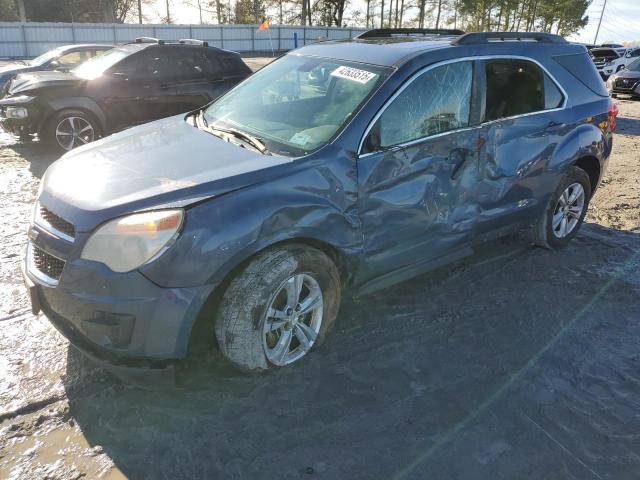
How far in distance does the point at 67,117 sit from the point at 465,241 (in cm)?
649

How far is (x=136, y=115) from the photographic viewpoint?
8.12 metres

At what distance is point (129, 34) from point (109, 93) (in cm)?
3175

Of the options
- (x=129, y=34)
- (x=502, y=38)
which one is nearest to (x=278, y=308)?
(x=502, y=38)

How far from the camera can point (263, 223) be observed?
108 inches

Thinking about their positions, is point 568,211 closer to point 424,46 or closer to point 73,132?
point 424,46

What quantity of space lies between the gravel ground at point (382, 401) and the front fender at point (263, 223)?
2.36 ft

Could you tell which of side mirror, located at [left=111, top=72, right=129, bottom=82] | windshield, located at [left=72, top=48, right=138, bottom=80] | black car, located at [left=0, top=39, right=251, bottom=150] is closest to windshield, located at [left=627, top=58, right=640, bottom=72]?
black car, located at [left=0, top=39, right=251, bottom=150]

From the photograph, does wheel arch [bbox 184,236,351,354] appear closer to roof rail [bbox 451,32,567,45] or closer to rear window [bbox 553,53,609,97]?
roof rail [bbox 451,32,567,45]

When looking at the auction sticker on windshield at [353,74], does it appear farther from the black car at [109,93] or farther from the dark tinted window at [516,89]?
the black car at [109,93]

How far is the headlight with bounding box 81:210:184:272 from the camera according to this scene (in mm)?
2527

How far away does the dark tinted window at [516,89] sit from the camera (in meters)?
3.91

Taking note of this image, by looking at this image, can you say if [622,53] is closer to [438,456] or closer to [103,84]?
[103,84]

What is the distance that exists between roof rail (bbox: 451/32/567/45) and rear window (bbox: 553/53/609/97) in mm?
184

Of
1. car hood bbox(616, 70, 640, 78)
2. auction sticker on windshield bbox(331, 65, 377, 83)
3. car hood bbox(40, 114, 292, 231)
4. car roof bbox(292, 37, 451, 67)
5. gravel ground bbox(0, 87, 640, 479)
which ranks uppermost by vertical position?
car roof bbox(292, 37, 451, 67)
